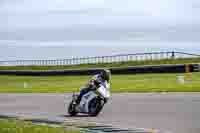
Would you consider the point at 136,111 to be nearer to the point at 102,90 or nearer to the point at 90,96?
the point at 90,96

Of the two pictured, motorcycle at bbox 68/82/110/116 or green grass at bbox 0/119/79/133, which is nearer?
green grass at bbox 0/119/79/133

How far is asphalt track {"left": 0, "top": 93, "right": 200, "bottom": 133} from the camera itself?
52.7ft

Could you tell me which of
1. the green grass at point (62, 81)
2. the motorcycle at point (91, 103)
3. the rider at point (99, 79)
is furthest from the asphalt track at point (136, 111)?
the green grass at point (62, 81)

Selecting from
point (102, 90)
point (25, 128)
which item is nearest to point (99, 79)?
point (102, 90)

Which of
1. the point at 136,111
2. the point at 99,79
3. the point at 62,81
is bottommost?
the point at 62,81

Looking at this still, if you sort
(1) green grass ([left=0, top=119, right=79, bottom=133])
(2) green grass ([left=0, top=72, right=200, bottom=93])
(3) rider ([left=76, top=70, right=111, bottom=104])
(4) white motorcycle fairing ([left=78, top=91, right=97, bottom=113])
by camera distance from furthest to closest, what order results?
(2) green grass ([left=0, top=72, right=200, bottom=93]) < (4) white motorcycle fairing ([left=78, top=91, right=97, bottom=113]) < (3) rider ([left=76, top=70, right=111, bottom=104]) < (1) green grass ([left=0, top=119, right=79, bottom=133])

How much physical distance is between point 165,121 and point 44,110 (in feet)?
21.9

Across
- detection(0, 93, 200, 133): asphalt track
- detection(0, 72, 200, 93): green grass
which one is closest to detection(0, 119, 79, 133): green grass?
detection(0, 93, 200, 133): asphalt track

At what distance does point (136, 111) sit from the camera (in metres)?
20.1

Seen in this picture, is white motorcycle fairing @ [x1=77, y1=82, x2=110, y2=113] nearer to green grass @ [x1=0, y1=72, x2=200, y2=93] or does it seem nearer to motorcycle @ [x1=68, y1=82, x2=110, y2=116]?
motorcycle @ [x1=68, y1=82, x2=110, y2=116]

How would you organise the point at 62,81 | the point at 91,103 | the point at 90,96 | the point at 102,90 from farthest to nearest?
the point at 62,81 < the point at 91,103 < the point at 90,96 < the point at 102,90

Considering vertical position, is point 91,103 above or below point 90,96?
below

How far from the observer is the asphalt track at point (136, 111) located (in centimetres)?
1606

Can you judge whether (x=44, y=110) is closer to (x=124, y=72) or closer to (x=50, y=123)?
(x=50, y=123)
